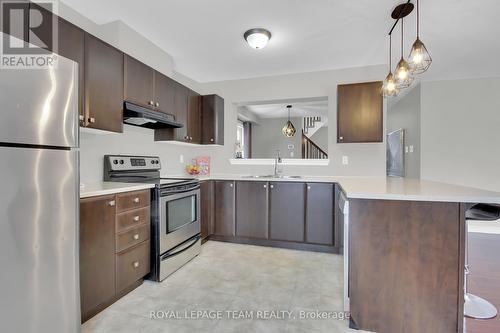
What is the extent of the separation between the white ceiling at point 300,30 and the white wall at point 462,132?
0.57 m

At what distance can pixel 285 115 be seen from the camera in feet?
24.7

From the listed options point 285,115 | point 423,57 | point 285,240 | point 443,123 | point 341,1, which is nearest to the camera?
point 423,57

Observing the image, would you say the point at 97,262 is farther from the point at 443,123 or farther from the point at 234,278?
the point at 443,123

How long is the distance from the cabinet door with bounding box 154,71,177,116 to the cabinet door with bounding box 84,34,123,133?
53cm

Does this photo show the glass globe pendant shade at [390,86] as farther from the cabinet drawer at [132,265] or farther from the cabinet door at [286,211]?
the cabinet drawer at [132,265]

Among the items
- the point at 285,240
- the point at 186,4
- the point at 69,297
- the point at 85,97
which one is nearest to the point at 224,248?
the point at 285,240

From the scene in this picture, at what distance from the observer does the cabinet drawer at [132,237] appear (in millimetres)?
2010

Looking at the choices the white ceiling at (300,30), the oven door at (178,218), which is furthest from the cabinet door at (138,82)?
the oven door at (178,218)

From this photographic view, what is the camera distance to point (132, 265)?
7.02 ft

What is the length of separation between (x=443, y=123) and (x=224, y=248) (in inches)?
163

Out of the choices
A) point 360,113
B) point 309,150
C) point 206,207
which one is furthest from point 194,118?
point 309,150

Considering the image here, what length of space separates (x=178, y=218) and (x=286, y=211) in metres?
1.38

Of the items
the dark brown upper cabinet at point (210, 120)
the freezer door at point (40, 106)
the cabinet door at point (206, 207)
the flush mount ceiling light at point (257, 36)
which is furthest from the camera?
the dark brown upper cabinet at point (210, 120)

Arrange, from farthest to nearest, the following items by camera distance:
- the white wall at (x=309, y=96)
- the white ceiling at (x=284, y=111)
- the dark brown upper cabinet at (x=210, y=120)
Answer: the white ceiling at (x=284, y=111), the dark brown upper cabinet at (x=210, y=120), the white wall at (x=309, y=96)
